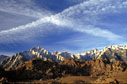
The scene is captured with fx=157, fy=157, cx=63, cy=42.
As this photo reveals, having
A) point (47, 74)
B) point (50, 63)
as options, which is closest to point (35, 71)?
point (47, 74)

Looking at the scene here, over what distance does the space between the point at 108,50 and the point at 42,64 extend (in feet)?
443

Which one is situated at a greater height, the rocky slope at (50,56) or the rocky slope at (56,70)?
the rocky slope at (50,56)

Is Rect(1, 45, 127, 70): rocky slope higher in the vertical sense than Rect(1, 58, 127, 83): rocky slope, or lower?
higher

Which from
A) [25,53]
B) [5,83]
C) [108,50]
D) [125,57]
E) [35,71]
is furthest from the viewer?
[108,50]

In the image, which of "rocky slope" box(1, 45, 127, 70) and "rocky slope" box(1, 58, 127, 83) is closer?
"rocky slope" box(1, 58, 127, 83)

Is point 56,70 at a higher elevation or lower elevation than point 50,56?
lower

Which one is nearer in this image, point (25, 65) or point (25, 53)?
point (25, 65)

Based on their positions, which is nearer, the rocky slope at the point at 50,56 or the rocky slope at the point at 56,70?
the rocky slope at the point at 56,70

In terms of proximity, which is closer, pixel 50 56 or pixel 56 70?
pixel 56 70

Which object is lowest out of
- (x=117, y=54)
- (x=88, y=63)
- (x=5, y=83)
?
(x=5, y=83)

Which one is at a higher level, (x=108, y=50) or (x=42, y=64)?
(x=108, y=50)

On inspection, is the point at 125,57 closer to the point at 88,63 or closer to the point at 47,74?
the point at 88,63

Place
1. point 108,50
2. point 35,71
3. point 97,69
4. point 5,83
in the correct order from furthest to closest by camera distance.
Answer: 1. point 108,50
2. point 97,69
3. point 35,71
4. point 5,83

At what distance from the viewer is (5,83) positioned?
3456 cm
